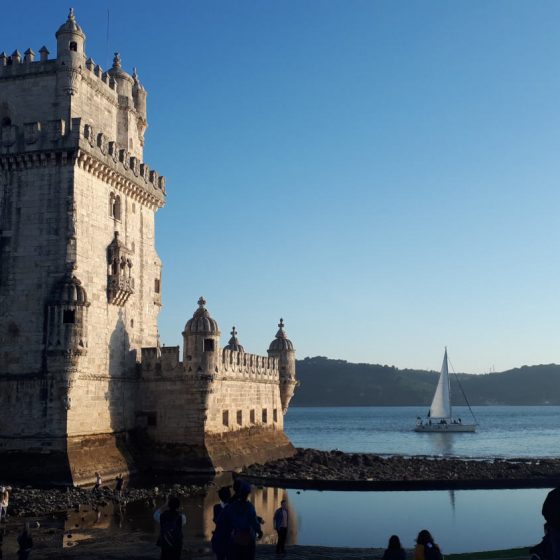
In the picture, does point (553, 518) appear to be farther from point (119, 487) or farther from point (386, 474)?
point (386, 474)

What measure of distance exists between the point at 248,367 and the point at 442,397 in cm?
7023

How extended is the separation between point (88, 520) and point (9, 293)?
12.4 meters

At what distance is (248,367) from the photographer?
46594 millimetres

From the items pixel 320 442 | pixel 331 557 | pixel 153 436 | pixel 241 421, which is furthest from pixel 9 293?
pixel 320 442

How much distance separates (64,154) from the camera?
35062mm

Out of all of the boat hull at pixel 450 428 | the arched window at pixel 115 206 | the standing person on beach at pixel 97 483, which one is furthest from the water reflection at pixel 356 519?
the boat hull at pixel 450 428

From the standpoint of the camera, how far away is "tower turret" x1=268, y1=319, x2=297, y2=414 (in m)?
54.1

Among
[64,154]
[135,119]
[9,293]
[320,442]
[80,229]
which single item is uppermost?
[135,119]

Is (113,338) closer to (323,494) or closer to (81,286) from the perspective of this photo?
(81,286)

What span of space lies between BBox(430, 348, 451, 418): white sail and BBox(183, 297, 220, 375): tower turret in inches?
2947

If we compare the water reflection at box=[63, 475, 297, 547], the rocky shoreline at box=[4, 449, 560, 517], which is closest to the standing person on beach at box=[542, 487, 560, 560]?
the water reflection at box=[63, 475, 297, 547]

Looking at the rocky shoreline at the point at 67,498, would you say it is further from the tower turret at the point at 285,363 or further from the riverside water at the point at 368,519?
the tower turret at the point at 285,363

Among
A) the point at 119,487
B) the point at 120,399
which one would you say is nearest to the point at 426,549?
Answer: the point at 119,487

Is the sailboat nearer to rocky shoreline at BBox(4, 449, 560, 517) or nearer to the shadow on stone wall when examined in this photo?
rocky shoreline at BBox(4, 449, 560, 517)
